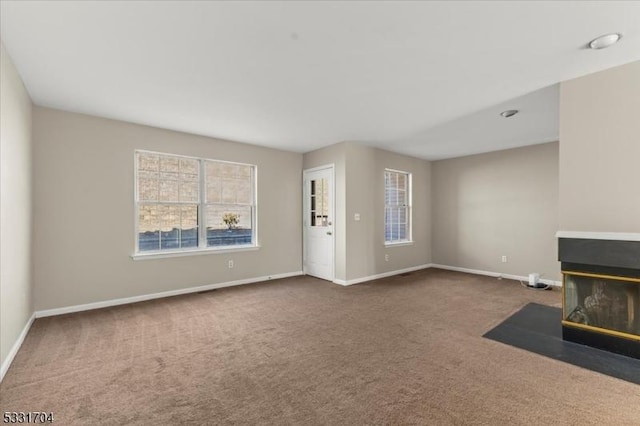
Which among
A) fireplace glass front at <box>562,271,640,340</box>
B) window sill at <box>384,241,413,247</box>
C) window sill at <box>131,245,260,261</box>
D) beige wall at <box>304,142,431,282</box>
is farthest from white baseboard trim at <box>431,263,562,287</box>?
window sill at <box>131,245,260,261</box>

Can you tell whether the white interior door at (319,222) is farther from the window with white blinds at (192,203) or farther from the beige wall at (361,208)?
the window with white blinds at (192,203)

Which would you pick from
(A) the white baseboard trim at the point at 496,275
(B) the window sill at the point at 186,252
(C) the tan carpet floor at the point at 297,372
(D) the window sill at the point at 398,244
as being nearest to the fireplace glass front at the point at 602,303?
(C) the tan carpet floor at the point at 297,372

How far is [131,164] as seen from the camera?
418 cm

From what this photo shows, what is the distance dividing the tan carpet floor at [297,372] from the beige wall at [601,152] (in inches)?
54.4

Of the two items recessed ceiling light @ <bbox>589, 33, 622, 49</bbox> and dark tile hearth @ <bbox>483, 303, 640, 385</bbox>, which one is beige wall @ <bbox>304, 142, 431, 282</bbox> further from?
recessed ceiling light @ <bbox>589, 33, 622, 49</bbox>

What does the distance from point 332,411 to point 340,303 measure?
2.24 m

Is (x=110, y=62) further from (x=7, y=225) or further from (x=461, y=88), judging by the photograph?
(x=461, y=88)

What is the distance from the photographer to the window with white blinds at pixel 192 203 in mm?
4375

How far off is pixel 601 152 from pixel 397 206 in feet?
12.6

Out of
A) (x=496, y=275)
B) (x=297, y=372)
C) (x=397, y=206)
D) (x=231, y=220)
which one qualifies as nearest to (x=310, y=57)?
(x=297, y=372)

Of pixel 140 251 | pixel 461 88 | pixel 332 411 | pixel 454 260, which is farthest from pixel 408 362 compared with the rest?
pixel 454 260

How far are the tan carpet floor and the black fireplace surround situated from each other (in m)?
0.59

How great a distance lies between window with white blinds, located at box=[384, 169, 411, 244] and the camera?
6203mm

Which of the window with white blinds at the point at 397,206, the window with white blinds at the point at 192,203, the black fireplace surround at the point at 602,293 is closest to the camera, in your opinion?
the black fireplace surround at the point at 602,293
